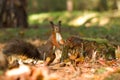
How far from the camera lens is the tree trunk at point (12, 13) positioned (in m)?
17.7

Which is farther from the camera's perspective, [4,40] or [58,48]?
[4,40]

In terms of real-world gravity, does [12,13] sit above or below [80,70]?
above

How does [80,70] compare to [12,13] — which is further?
[12,13]

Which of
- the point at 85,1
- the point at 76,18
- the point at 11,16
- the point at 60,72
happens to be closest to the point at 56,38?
the point at 60,72

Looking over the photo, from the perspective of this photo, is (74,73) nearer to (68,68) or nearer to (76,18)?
(68,68)

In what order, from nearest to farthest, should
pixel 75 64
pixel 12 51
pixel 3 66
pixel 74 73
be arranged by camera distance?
1. pixel 3 66
2. pixel 74 73
3. pixel 75 64
4. pixel 12 51

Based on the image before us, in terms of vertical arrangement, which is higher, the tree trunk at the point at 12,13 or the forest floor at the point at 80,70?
the tree trunk at the point at 12,13

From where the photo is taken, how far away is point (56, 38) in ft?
27.3

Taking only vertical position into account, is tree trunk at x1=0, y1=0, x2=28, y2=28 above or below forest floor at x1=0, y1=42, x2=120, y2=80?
above

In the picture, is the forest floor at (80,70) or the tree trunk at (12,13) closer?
the forest floor at (80,70)

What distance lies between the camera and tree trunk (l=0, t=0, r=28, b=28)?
57.9ft

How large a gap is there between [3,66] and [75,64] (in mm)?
1714

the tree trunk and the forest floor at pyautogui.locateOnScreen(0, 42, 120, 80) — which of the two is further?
the tree trunk

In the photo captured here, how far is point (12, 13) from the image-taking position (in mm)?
17781
